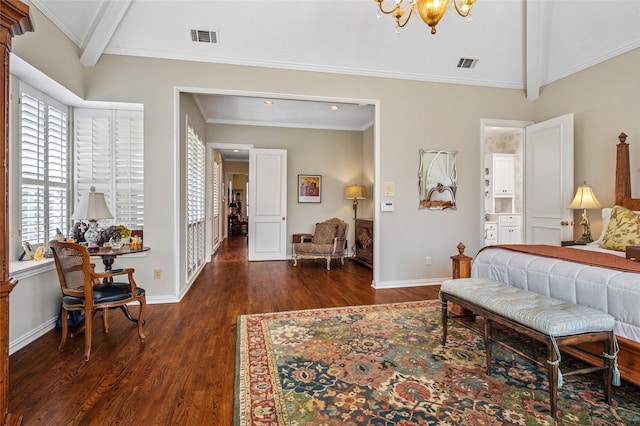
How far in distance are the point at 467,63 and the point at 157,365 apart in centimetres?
497

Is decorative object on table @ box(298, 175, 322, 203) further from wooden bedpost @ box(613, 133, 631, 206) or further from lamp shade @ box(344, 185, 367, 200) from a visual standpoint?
wooden bedpost @ box(613, 133, 631, 206)

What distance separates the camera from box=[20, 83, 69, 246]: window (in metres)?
2.83

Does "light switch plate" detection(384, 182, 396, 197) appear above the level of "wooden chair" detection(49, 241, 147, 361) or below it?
above

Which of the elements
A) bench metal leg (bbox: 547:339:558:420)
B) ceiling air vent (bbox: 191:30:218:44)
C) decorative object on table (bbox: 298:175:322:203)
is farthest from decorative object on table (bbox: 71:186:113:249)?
decorative object on table (bbox: 298:175:322:203)

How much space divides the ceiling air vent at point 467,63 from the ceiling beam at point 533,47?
0.66 metres

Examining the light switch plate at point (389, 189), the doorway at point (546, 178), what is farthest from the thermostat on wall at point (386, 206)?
the doorway at point (546, 178)

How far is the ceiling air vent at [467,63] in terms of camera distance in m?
4.41

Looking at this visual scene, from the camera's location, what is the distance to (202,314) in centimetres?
339

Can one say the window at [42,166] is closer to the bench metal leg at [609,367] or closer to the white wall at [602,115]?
the bench metal leg at [609,367]

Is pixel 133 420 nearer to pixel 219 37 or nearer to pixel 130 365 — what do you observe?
pixel 130 365

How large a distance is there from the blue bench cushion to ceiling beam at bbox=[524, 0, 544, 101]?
11.6 ft

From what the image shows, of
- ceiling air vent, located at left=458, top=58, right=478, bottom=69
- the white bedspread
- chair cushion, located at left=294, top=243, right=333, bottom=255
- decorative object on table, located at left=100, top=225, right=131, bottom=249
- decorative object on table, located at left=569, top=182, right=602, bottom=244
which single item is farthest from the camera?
chair cushion, located at left=294, top=243, right=333, bottom=255

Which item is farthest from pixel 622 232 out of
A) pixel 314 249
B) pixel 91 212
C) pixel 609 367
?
pixel 91 212

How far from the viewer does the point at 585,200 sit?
382 centimetres
